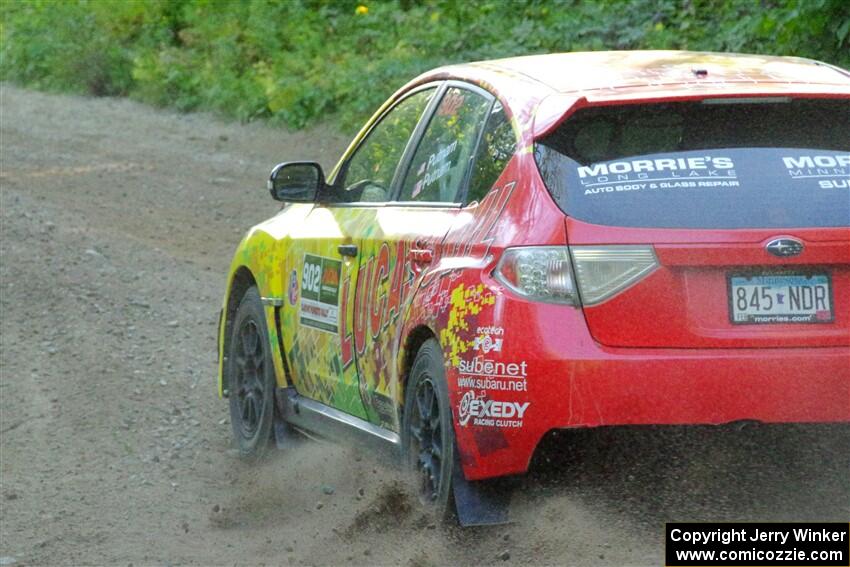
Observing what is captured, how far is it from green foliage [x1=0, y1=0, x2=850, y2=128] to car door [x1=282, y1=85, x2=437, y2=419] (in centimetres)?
562

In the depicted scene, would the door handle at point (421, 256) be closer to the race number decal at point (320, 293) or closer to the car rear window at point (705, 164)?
the car rear window at point (705, 164)

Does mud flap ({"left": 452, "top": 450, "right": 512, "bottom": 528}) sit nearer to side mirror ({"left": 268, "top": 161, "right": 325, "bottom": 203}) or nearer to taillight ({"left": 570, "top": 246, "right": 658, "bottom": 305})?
taillight ({"left": 570, "top": 246, "right": 658, "bottom": 305})

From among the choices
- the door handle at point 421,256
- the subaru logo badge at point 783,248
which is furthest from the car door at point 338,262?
the subaru logo badge at point 783,248

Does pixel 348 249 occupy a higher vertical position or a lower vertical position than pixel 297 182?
lower

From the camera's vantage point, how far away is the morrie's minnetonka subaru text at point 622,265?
438 cm

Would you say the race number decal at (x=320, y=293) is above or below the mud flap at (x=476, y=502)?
above

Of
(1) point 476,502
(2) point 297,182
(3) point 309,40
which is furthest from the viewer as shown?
(3) point 309,40

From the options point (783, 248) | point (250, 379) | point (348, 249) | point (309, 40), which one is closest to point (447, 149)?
point (348, 249)

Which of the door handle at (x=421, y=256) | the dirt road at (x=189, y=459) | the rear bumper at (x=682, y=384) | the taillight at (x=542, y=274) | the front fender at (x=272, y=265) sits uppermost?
the taillight at (x=542, y=274)

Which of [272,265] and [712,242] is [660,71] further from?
[272,265]

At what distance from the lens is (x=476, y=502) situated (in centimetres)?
476

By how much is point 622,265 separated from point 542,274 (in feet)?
0.80

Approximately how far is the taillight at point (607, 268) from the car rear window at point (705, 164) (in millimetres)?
91

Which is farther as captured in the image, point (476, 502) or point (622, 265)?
point (476, 502)
